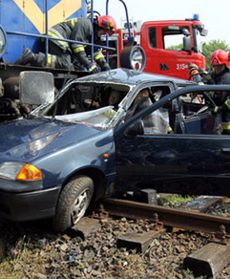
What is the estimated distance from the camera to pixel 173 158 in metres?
4.54

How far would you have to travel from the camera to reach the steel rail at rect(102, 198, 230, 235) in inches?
168

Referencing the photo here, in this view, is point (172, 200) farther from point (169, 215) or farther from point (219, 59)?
point (219, 59)

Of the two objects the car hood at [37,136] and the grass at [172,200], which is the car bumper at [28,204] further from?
the grass at [172,200]

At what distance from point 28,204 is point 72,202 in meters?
0.49

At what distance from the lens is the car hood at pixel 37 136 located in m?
4.14

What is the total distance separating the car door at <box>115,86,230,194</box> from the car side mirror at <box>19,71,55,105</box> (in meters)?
1.59

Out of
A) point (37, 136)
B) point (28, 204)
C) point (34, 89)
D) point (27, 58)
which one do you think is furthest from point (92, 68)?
point (28, 204)

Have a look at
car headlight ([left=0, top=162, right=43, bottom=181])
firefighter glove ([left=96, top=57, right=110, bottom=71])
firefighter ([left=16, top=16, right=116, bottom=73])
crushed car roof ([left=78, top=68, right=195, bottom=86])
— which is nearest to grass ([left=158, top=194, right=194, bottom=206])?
crushed car roof ([left=78, top=68, right=195, bottom=86])

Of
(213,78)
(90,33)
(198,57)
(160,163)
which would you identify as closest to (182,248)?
(160,163)

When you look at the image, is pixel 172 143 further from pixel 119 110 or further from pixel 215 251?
pixel 215 251

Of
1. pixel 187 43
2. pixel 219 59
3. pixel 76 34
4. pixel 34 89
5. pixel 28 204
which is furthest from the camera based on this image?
pixel 187 43

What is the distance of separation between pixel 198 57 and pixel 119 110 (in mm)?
8651

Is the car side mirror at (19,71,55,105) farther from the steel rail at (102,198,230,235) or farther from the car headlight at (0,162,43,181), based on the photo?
the car headlight at (0,162,43,181)

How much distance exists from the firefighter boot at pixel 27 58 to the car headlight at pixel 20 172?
3.35 m
